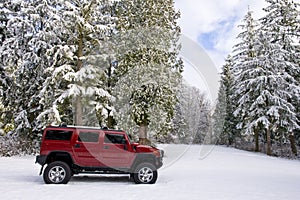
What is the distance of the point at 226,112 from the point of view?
1574 inches

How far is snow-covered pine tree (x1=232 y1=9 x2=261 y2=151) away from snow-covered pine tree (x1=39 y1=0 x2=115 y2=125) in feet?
50.5

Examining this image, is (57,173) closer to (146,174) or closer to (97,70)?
(146,174)

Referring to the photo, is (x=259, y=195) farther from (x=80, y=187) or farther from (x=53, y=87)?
(x=53, y=87)

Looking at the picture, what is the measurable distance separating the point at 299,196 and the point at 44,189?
7648 millimetres

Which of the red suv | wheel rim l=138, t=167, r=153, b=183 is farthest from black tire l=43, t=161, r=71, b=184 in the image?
wheel rim l=138, t=167, r=153, b=183

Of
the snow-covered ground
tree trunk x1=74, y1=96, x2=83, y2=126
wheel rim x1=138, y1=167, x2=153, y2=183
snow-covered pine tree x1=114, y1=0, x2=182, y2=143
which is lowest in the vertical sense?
the snow-covered ground

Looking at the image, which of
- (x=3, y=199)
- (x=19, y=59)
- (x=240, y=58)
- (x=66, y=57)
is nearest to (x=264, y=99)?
(x=240, y=58)

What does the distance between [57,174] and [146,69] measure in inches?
402

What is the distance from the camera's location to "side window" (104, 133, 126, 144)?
904 centimetres

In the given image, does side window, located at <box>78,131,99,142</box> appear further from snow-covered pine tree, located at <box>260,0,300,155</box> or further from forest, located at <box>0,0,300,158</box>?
snow-covered pine tree, located at <box>260,0,300,155</box>

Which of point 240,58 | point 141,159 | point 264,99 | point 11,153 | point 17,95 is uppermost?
point 240,58

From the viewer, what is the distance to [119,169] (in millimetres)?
9039

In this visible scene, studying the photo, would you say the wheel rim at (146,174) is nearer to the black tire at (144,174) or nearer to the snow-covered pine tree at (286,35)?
the black tire at (144,174)

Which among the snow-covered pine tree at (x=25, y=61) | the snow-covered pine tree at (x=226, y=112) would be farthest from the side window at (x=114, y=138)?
the snow-covered pine tree at (x=226, y=112)
